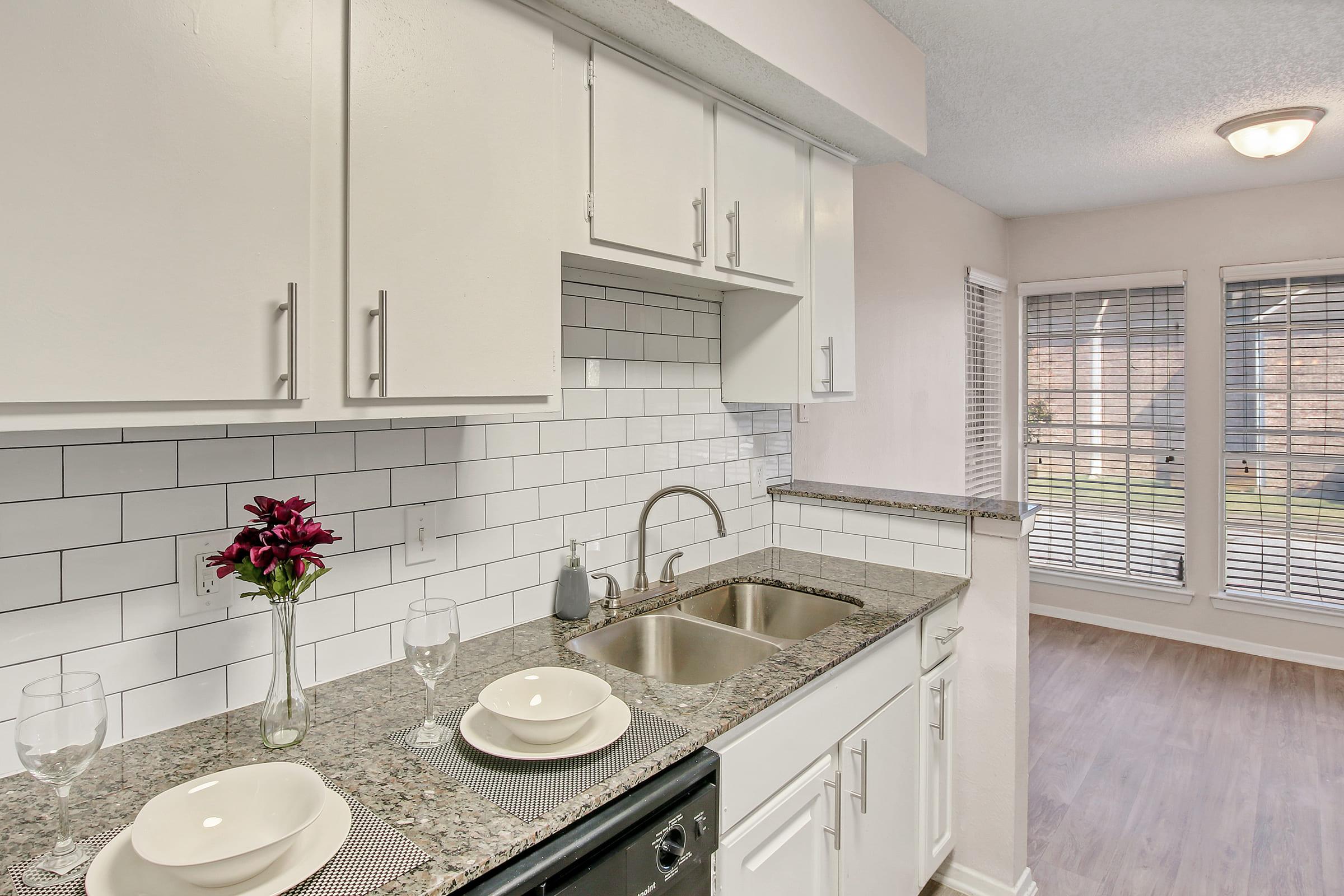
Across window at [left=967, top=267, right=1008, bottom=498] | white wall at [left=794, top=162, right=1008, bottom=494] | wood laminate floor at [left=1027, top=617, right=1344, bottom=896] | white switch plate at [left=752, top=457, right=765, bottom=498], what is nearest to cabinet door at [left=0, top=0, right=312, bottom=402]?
white switch plate at [left=752, top=457, right=765, bottom=498]

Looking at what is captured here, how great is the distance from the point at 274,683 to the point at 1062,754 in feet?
10.5

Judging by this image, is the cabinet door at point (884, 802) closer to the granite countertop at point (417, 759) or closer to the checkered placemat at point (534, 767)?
the granite countertop at point (417, 759)

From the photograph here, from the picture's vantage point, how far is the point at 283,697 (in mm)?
1214

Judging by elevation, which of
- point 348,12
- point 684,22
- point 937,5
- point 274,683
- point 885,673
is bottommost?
point 885,673

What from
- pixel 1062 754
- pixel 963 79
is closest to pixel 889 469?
pixel 1062 754

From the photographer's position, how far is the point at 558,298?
56.7 inches

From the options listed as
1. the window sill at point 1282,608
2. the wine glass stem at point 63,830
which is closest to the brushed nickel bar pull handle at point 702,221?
the wine glass stem at point 63,830

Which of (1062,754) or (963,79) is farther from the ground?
(963,79)

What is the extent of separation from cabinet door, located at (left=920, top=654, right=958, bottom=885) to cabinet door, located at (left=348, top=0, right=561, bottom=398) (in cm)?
149

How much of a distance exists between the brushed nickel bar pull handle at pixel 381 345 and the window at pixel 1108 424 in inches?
198

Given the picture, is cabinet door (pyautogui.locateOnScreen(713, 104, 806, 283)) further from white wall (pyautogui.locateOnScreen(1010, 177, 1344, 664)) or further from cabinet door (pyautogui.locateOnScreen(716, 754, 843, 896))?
white wall (pyautogui.locateOnScreen(1010, 177, 1344, 664))

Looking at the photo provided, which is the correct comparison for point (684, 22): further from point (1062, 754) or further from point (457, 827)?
point (1062, 754)

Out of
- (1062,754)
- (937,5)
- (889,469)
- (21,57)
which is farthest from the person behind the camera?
(889,469)

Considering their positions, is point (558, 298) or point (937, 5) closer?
point (558, 298)
